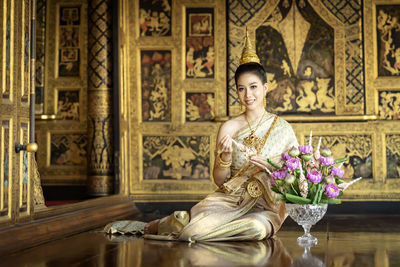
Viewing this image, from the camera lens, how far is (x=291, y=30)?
5.52m

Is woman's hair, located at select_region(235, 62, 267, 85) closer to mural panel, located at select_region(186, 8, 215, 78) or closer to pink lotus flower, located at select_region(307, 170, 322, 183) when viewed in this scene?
pink lotus flower, located at select_region(307, 170, 322, 183)

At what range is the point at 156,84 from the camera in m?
5.59

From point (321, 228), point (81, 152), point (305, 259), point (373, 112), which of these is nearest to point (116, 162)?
point (81, 152)

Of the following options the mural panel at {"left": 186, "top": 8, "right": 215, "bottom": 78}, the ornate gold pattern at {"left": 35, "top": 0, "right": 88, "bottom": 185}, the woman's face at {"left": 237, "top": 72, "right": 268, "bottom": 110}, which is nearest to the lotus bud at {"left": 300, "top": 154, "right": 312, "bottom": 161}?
the woman's face at {"left": 237, "top": 72, "right": 268, "bottom": 110}

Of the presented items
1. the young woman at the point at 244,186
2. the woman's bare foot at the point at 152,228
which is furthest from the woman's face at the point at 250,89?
the woman's bare foot at the point at 152,228

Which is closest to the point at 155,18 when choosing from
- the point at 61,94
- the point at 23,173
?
the point at 61,94

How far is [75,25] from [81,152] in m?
1.41

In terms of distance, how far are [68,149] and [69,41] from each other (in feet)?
3.91

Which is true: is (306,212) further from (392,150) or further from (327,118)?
(392,150)

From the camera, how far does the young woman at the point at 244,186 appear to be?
3070 mm

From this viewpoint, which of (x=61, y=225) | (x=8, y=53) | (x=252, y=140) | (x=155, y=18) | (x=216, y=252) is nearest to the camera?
(x=216, y=252)

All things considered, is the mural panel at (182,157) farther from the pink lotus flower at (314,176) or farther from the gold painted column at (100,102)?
the pink lotus flower at (314,176)

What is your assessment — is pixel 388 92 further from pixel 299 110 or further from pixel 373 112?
pixel 299 110

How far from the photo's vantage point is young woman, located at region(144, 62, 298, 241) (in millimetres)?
3070
